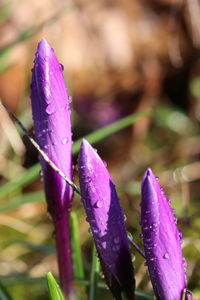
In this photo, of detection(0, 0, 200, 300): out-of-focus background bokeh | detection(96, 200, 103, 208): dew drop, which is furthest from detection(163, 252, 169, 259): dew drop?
detection(0, 0, 200, 300): out-of-focus background bokeh

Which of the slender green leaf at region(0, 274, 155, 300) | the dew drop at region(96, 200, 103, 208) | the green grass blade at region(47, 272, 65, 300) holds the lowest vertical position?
the slender green leaf at region(0, 274, 155, 300)

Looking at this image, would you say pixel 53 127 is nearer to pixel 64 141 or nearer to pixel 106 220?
pixel 64 141

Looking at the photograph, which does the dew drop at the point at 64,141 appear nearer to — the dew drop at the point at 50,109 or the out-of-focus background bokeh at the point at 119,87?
the dew drop at the point at 50,109

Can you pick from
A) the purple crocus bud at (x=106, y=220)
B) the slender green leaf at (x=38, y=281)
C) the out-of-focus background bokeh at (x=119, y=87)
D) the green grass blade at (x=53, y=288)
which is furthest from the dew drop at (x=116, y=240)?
the out-of-focus background bokeh at (x=119, y=87)

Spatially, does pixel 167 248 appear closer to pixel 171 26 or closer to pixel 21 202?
pixel 21 202

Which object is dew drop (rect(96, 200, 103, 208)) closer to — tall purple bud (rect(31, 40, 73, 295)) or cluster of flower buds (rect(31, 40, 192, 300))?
cluster of flower buds (rect(31, 40, 192, 300))

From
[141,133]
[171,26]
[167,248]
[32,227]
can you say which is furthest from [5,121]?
[167,248]
